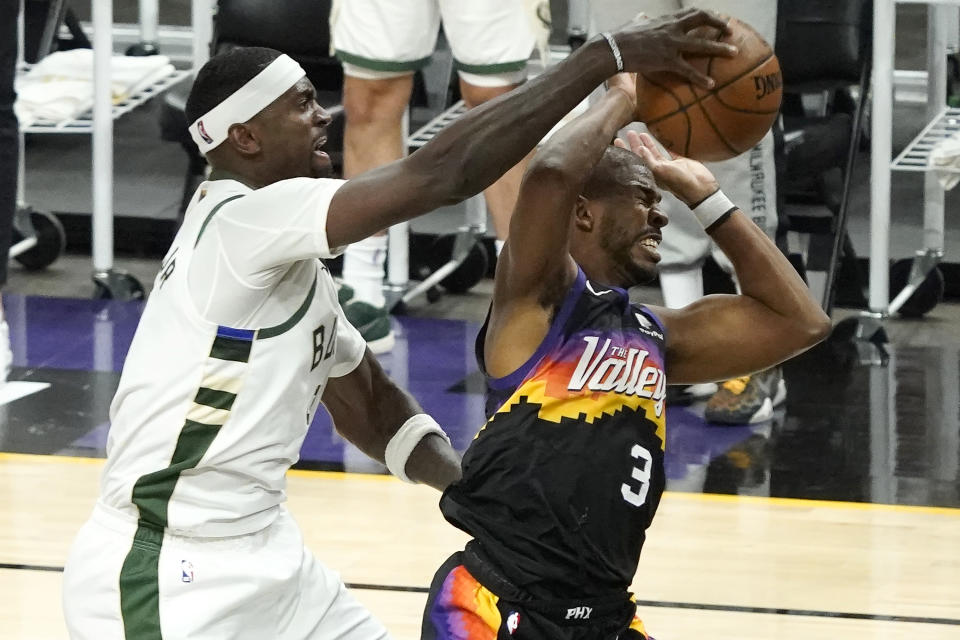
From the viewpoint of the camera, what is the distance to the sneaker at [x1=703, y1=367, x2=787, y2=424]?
18.0ft

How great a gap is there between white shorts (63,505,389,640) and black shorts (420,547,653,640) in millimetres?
278

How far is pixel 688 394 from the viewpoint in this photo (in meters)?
5.76

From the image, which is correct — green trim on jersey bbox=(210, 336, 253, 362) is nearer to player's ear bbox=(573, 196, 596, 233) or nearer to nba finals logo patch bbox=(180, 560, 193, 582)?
nba finals logo patch bbox=(180, 560, 193, 582)

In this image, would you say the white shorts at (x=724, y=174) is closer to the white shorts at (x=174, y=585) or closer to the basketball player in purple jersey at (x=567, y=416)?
the basketball player in purple jersey at (x=567, y=416)

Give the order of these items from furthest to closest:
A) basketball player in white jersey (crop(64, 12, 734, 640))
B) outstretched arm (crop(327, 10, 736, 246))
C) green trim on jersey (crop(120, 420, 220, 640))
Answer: green trim on jersey (crop(120, 420, 220, 640)) → basketball player in white jersey (crop(64, 12, 734, 640)) → outstretched arm (crop(327, 10, 736, 246))

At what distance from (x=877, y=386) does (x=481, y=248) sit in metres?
2.05

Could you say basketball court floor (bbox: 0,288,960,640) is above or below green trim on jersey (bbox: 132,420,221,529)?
below

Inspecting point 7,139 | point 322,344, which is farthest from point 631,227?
point 7,139

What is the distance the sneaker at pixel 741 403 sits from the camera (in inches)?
216

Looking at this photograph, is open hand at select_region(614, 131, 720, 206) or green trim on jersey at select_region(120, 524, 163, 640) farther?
open hand at select_region(614, 131, 720, 206)

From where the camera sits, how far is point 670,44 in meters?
2.70

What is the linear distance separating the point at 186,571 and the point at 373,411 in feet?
1.89

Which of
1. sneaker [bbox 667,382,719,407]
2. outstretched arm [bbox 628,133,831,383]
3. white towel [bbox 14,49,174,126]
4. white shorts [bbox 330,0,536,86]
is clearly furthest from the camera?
white towel [bbox 14,49,174,126]

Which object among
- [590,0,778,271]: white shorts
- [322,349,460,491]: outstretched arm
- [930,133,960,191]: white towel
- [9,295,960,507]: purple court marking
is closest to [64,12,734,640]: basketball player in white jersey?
[322,349,460,491]: outstretched arm
